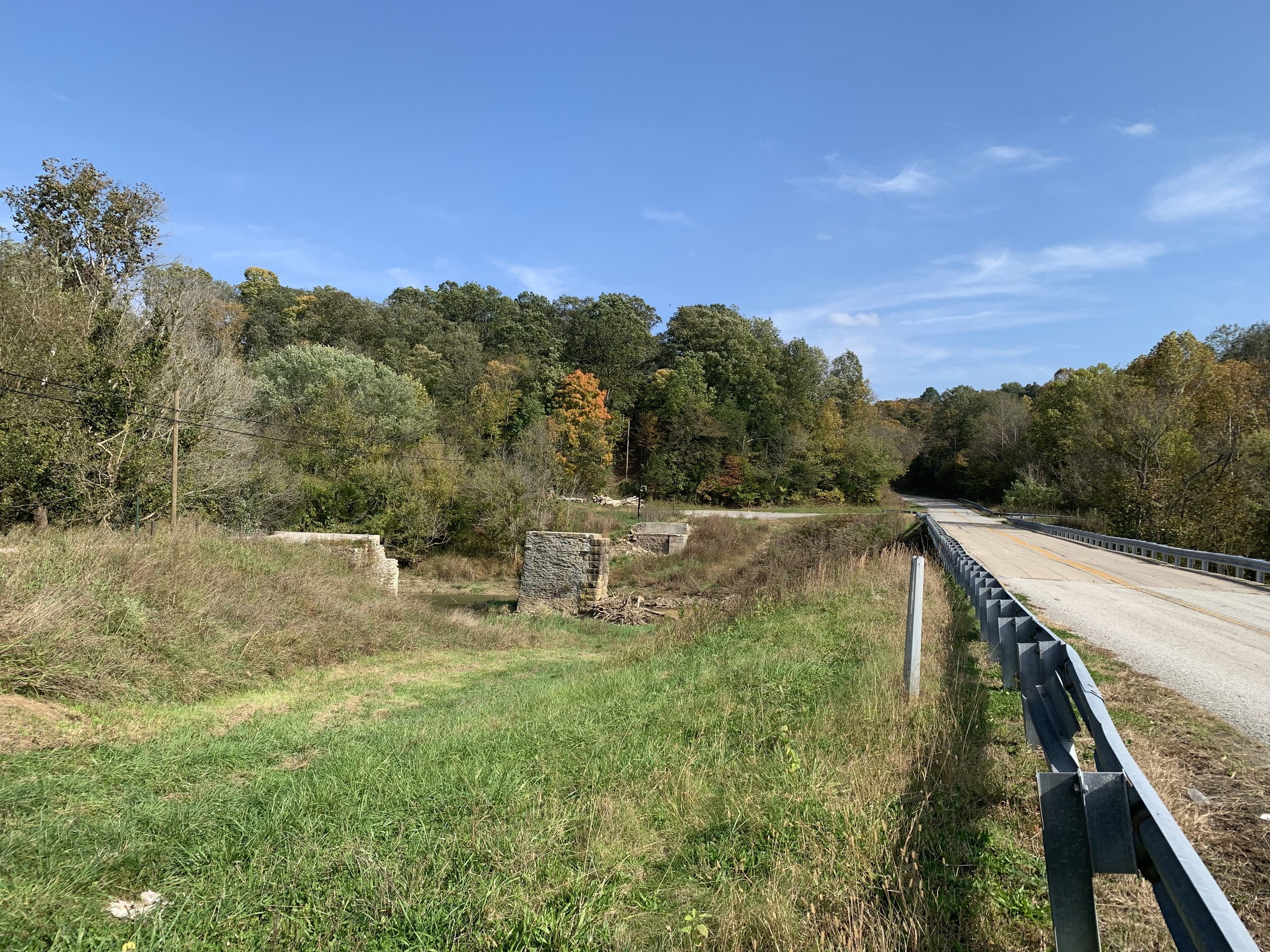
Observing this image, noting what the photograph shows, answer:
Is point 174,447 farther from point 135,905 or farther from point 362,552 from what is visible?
point 135,905

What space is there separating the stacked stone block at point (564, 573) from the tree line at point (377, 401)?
344 inches

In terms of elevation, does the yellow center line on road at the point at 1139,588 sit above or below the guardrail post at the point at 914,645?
below

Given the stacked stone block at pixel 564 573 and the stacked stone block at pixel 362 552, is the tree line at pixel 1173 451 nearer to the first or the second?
the stacked stone block at pixel 564 573

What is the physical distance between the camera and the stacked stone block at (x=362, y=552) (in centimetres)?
1989

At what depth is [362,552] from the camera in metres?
21.3

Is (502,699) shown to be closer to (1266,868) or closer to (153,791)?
(153,791)

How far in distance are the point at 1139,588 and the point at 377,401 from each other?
37.8m

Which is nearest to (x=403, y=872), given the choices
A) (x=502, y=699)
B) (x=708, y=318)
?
(x=502, y=699)

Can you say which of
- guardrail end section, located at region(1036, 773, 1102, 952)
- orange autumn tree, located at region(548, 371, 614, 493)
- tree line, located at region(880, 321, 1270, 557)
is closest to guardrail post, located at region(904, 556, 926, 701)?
guardrail end section, located at region(1036, 773, 1102, 952)

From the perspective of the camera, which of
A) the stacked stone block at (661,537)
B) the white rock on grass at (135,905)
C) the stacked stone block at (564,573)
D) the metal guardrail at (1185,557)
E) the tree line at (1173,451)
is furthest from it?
the stacked stone block at (661,537)

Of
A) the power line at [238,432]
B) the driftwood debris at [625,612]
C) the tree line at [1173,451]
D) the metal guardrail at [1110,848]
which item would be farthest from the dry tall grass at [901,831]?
the tree line at [1173,451]

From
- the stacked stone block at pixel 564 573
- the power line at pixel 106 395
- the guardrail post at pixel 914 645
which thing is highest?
the power line at pixel 106 395

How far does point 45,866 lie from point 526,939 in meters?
2.83

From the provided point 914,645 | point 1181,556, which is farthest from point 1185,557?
point 914,645
